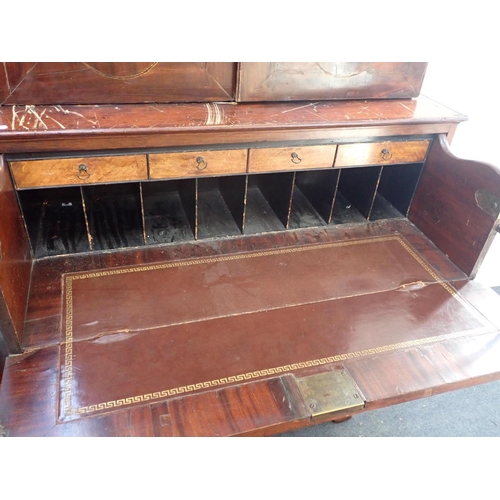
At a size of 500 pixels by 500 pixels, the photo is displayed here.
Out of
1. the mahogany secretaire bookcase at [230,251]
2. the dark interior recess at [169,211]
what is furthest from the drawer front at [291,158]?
the dark interior recess at [169,211]

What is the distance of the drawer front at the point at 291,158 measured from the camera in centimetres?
146

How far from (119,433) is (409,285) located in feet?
3.27

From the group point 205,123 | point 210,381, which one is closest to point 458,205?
point 205,123

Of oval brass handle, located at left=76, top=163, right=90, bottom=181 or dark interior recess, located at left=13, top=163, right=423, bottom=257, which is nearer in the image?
oval brass handle, located at left=76, top=163, right=90, bottom=181

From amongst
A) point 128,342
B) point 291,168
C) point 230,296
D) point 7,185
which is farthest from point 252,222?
point 7,185

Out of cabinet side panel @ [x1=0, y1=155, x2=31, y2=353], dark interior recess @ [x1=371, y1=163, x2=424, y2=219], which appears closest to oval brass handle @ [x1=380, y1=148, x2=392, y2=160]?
dark interior recess @ [x1=371, y1=163, x2=424, y2=219]

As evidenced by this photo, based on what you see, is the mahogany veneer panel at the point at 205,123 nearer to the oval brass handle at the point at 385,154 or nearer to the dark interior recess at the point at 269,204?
the oval brass handle at the point at 385,154

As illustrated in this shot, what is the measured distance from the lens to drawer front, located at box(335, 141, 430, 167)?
1555 millimetres

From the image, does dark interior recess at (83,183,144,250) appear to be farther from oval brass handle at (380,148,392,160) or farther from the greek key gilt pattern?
oval brass handle at (380,148,392,160)

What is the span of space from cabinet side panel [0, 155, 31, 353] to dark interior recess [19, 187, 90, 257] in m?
0.16

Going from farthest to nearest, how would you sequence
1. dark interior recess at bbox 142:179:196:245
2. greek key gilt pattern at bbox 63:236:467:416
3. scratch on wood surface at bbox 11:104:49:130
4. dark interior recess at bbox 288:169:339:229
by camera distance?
dark interior recess at bbox 288:169:339:229 → dark interior recess at bbox 142:179:196:245 → scratch on wood surface at bbox 11:104:49:130 → greek key gilt pattern at bbox 63:236:467:416

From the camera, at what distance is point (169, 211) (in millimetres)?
1730

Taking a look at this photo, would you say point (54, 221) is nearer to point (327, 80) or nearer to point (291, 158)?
point (291, 158)

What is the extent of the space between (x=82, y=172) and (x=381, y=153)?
3.34 ft
